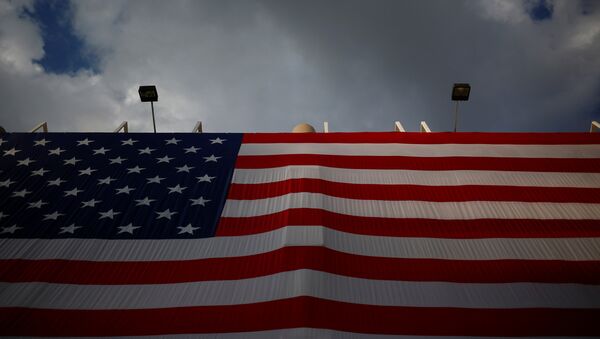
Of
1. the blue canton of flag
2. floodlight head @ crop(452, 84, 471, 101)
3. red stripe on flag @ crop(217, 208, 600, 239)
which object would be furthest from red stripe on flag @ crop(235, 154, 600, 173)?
floodlight head @ crop(452, 84, 471, 101)

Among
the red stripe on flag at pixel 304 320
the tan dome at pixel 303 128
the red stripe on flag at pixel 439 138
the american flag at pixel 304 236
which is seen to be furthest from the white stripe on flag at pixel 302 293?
the tan dome at pixel 303 128

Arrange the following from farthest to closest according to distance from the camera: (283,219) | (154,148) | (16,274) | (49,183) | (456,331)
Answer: (154,148), (49,183), (283,219), (16,274), (456,331)

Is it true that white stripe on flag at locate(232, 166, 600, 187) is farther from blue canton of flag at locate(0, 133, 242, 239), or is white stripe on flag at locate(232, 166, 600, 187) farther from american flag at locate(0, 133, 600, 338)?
blue canton of flag at locate(0, 133, 242, 239)

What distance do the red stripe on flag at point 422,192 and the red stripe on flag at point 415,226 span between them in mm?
799

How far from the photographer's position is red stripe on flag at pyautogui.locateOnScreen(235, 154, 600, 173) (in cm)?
1049

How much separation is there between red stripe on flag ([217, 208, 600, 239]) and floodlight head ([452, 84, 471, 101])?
20.7 feet

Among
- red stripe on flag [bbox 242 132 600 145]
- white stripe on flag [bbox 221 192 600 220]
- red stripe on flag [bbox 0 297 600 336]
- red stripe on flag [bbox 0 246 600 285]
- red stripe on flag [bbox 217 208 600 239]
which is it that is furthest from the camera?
red stripe on flag [bbox 242 132 600 145]

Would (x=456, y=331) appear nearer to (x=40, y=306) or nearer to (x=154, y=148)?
(x=40, y=306)

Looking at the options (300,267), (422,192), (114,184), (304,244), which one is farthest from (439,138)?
(114,184)

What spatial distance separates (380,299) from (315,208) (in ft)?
8.31

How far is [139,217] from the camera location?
29.7 feet

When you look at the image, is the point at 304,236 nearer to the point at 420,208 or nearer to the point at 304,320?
the point at 304,320

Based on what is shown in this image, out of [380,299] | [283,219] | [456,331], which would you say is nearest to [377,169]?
[283,219]

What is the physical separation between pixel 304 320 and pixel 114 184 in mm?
6012
